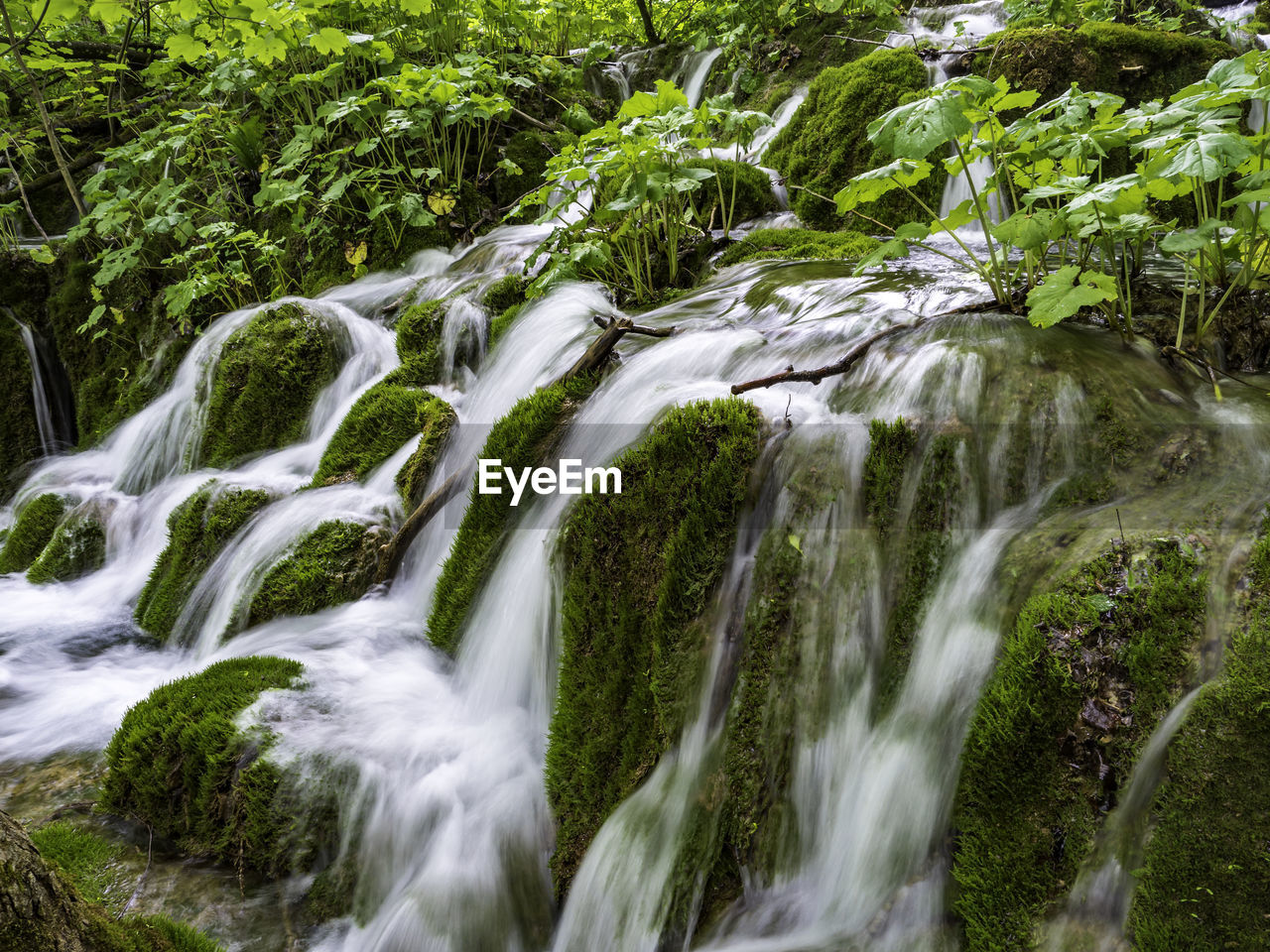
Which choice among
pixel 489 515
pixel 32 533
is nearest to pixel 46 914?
pixel 489 515

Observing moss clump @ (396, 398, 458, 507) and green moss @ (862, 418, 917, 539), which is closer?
green moss @ (862, 418, 917, 539)

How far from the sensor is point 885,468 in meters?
2.54

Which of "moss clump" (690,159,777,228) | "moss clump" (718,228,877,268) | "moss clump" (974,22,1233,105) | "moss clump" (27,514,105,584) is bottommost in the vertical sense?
"moss clump" (27,514,105,584)

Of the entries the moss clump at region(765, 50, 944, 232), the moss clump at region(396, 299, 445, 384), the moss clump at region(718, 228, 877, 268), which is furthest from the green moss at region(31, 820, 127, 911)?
the moss clump at region(765, 50, 944, 232)

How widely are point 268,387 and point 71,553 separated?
167 centimetres

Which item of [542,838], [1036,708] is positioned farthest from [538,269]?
[1036,708]

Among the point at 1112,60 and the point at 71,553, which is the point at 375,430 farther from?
the point at 1112,60

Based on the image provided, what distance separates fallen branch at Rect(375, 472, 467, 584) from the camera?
12.6ft

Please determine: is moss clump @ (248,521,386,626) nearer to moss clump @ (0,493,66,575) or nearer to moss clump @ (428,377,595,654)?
moss clump @ (428,377,595,654)

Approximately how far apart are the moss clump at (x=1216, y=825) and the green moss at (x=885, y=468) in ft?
3.20

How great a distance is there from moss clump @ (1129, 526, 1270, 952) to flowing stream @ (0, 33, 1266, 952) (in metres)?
0.45

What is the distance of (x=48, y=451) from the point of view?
7664mm

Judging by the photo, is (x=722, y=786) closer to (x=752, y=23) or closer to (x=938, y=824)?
(x=938, y=824)

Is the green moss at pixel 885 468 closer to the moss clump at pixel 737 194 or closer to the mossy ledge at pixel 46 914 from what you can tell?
the mossy ledge at pixel 46 914
